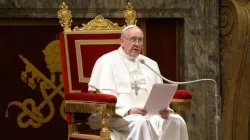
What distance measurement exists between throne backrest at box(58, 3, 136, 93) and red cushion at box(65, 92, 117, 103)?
0.35m

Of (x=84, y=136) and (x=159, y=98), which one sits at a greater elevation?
(x=159, y=98)

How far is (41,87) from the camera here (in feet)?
24.1

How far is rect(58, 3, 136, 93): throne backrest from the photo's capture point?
246 inches

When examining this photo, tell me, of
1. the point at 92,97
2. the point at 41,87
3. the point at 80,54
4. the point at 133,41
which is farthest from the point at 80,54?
the point at 41,87

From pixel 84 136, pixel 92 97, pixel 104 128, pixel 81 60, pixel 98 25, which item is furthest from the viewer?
pixel 98 25

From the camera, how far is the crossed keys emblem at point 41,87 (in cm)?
729

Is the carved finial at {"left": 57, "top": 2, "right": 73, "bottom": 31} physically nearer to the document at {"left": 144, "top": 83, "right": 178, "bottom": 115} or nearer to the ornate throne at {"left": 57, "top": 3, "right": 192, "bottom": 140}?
the ornate throne at {"left": 57, "top": 3, "right": 192, "bottom": 140}

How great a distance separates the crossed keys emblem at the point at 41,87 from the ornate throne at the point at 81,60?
3.32ft

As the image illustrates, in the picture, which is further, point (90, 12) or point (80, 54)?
point (90, 12)

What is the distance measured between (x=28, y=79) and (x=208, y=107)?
6.49 feet

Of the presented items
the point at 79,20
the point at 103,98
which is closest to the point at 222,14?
the point at 79,20

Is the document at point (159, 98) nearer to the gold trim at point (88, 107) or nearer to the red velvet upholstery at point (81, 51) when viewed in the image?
the gold trim at point (88, 107)

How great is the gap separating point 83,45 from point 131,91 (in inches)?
26.6

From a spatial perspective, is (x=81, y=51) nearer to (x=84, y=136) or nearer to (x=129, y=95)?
(x=129, y=95)
